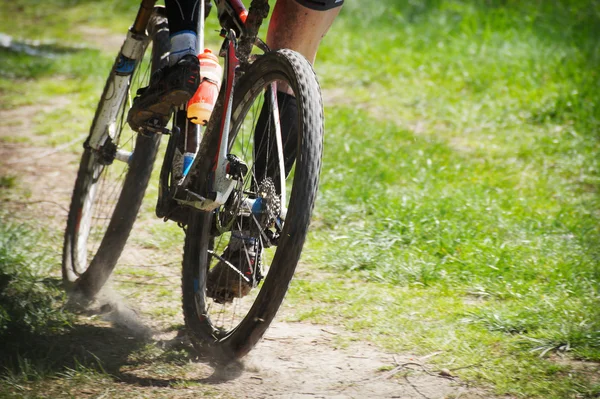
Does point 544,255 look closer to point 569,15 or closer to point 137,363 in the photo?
point 137,363

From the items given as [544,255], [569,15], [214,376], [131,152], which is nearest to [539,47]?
[569,15]

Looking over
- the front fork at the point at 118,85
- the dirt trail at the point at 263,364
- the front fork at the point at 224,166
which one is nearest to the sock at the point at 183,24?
the front fork at the point at 224,166

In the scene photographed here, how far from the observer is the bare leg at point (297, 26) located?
275 centimetres

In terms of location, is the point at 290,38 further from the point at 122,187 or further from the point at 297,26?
the point at 122,187

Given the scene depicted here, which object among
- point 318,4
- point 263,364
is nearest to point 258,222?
point 263,364

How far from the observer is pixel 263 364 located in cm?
266

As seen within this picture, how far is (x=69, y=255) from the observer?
132 inches

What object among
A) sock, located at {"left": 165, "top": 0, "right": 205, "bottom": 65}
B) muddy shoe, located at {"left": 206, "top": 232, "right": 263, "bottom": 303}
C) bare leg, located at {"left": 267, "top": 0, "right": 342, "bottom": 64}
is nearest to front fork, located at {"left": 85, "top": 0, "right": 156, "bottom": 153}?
sock, located at {"left": 165, "top": 0, "right": 205, "bottom": 65}

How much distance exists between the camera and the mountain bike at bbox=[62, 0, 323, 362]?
2252 millimetres

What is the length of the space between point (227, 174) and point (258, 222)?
8.0 inches

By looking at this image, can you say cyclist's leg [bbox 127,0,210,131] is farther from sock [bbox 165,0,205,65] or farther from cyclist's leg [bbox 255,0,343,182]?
cyclist's leg [bbox 255,0,343,182]

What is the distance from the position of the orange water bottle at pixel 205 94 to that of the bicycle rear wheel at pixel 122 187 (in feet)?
0.73

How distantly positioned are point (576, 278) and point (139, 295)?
1849 millimetres

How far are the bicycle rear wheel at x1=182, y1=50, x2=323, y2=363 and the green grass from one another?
0.53 metres
